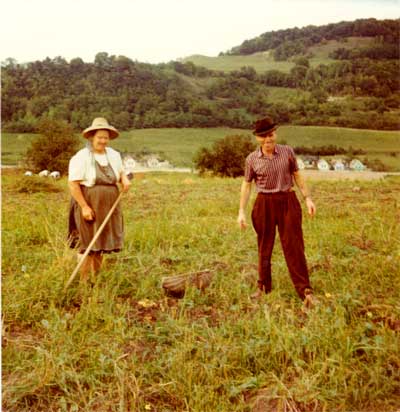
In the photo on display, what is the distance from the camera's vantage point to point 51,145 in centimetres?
411

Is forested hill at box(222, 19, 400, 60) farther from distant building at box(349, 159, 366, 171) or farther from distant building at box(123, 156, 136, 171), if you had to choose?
distant building at box(123, 156, 136, 171)

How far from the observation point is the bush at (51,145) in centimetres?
409

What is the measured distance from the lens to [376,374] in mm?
2855

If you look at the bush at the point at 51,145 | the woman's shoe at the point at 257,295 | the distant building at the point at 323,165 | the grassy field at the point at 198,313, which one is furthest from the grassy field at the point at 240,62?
the woman's shoe at the point at 257,295

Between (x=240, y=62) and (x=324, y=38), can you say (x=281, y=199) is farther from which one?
(x=324, y=38)

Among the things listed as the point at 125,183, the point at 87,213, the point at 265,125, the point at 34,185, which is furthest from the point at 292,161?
the point at 34,185

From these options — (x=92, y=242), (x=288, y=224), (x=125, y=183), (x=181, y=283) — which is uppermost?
(x=125, y=183)

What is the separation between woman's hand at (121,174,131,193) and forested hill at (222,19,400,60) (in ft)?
4.57

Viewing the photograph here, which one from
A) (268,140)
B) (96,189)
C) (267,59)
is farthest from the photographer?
(267,59)

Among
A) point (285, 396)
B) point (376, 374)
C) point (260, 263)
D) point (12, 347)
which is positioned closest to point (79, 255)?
point (12, 347)

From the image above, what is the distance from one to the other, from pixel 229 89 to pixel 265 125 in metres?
0.74

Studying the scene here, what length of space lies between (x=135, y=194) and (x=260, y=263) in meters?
1.36

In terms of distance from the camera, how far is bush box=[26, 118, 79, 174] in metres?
4.09

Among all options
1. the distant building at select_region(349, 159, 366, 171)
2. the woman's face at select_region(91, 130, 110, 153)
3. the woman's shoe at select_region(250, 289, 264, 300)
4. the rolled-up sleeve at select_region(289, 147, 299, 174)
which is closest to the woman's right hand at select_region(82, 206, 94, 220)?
the woman's face at select_region(91, 130, 110, 153)
